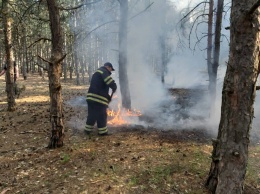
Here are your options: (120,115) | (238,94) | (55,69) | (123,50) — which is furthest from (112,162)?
(123,50)

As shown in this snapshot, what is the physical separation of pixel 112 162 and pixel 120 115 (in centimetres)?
402

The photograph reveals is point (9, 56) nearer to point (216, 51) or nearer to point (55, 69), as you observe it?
point (55, 69)

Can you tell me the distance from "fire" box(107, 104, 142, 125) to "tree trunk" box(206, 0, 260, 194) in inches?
202

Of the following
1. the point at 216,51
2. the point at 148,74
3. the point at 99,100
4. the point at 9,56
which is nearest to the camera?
the point at 99,100

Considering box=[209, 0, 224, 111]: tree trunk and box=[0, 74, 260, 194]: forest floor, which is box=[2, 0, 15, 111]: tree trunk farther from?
box=[209, 0, 224, 111]: tree trunk

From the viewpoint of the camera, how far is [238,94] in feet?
11.5

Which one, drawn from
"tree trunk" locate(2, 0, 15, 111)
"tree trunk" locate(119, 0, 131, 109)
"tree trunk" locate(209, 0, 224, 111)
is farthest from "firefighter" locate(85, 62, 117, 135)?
"tree trunk" locate(2, 0, 15, 111)

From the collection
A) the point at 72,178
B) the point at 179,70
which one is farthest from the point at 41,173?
the point at 179,70

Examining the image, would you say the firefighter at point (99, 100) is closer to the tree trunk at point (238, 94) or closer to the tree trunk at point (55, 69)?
the tree trunk at point (55, 69)

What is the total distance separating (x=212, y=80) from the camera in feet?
30.4

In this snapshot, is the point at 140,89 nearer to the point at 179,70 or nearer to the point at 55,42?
the point at 55,42

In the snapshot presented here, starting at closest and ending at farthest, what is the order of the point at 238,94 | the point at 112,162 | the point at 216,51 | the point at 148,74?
the point at 238,94
the point at 112,162
the point at 216,51
the point at 148,74

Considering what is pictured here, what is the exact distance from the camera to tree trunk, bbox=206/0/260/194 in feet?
11.1

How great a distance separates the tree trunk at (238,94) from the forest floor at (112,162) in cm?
90
